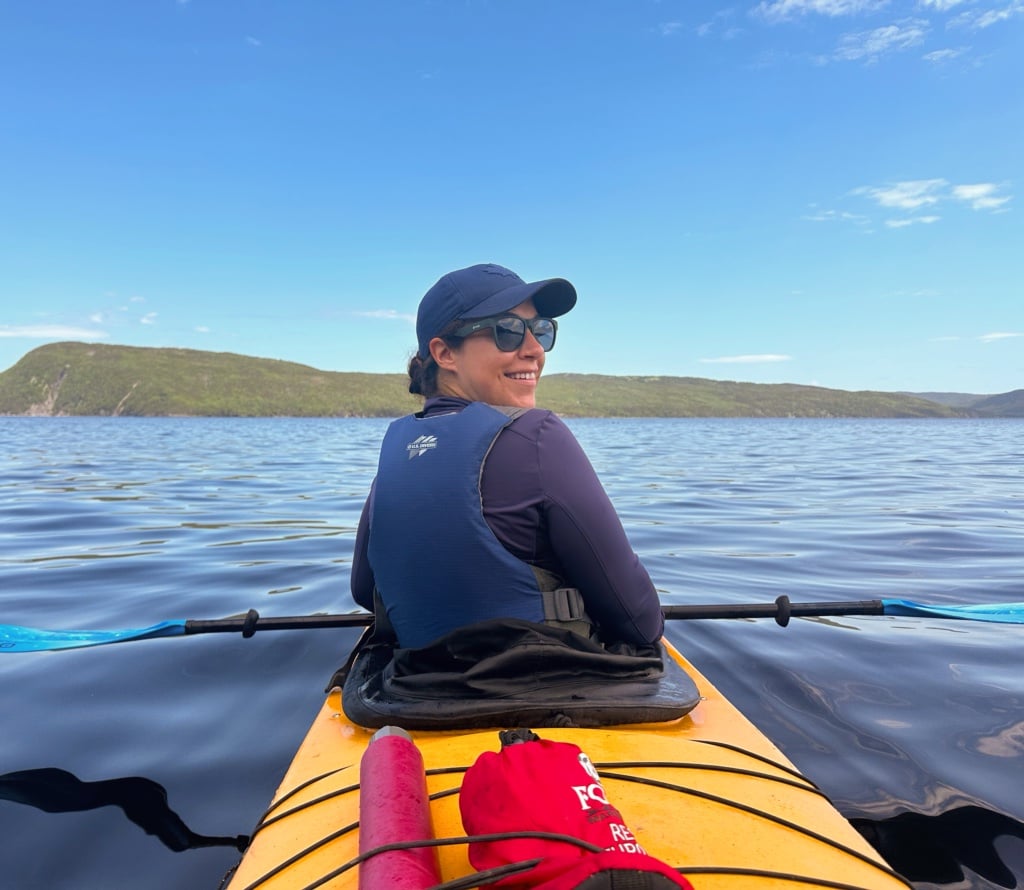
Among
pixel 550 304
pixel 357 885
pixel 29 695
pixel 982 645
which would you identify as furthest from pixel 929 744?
pixel 29 695

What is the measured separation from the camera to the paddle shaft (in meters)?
4.75

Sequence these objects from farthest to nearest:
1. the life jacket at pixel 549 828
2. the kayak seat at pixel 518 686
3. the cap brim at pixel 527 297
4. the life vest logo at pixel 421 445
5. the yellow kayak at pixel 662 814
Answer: the cap brim at pixel 527 297 → the life vest logo at pixel 421 445 → the kayak seat at pixel 518 686 → the yellow kayak at pixel 662 814 → the life jacket at pixel 549 828

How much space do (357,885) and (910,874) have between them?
242 cm

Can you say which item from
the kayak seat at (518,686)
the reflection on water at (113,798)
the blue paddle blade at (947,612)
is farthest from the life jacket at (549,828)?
the blue paddle blade at (947,612)

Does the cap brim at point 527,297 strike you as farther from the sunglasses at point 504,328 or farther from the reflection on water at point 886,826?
the reflection on water at point 886,826

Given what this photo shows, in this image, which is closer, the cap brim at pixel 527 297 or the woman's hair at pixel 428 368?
the cap brim at pixel 527 297

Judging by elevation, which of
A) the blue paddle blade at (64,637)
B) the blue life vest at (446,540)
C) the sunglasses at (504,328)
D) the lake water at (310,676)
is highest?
the sunglasses at (504,328)

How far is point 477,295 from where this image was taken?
3529 millimetres

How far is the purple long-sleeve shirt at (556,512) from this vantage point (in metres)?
2.90

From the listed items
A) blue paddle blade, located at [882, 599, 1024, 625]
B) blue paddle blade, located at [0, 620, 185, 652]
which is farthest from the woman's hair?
blue paddle blade, located at [882, 599, 1024, 625]

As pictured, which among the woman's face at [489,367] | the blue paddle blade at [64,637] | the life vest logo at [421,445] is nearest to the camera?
the life vest logo at [421,445]

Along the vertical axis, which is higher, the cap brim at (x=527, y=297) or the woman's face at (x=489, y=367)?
the cap brim at (x=527, y=297)

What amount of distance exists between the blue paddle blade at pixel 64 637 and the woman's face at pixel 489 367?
2944 millimetres

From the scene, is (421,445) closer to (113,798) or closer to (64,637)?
(113,798)
